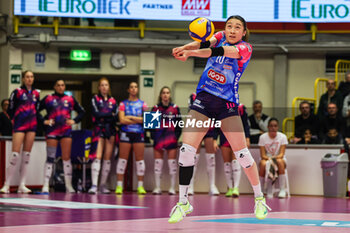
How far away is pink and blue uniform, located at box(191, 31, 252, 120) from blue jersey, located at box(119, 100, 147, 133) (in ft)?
19.3

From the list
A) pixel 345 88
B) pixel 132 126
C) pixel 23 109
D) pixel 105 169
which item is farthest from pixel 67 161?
pixel 345 88

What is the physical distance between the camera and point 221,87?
19.8 ft

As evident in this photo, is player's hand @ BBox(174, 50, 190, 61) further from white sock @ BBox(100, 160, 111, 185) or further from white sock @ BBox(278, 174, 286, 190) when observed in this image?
white sock @ BBox(278, 174, 286, 190)

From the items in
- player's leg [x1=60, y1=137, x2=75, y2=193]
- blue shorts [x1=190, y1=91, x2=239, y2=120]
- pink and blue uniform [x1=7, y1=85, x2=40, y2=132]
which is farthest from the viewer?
player's leg [x1=60, y1=137, x2=75, y2=193]

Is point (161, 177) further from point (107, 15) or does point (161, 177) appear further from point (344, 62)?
point (344, 62)

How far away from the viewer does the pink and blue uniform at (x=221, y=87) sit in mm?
5984

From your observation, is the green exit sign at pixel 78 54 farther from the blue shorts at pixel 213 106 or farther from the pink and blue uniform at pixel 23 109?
the blue shorts at pixel 213 106

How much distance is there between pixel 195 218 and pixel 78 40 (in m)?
11.3

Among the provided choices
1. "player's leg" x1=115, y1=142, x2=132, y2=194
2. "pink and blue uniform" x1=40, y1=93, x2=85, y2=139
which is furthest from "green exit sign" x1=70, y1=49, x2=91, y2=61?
"player's leg" x1=115, y1=142, x2=132, y2=194

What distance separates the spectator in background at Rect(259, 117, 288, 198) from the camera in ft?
39.8

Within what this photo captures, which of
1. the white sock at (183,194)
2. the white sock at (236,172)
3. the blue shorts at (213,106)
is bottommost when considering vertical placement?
the white sock at (236,172)

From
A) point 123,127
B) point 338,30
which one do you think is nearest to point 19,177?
point 123,127

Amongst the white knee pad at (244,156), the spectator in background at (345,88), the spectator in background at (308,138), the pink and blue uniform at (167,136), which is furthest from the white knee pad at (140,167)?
the white knee pad at (244,156)

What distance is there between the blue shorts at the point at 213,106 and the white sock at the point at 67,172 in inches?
248
